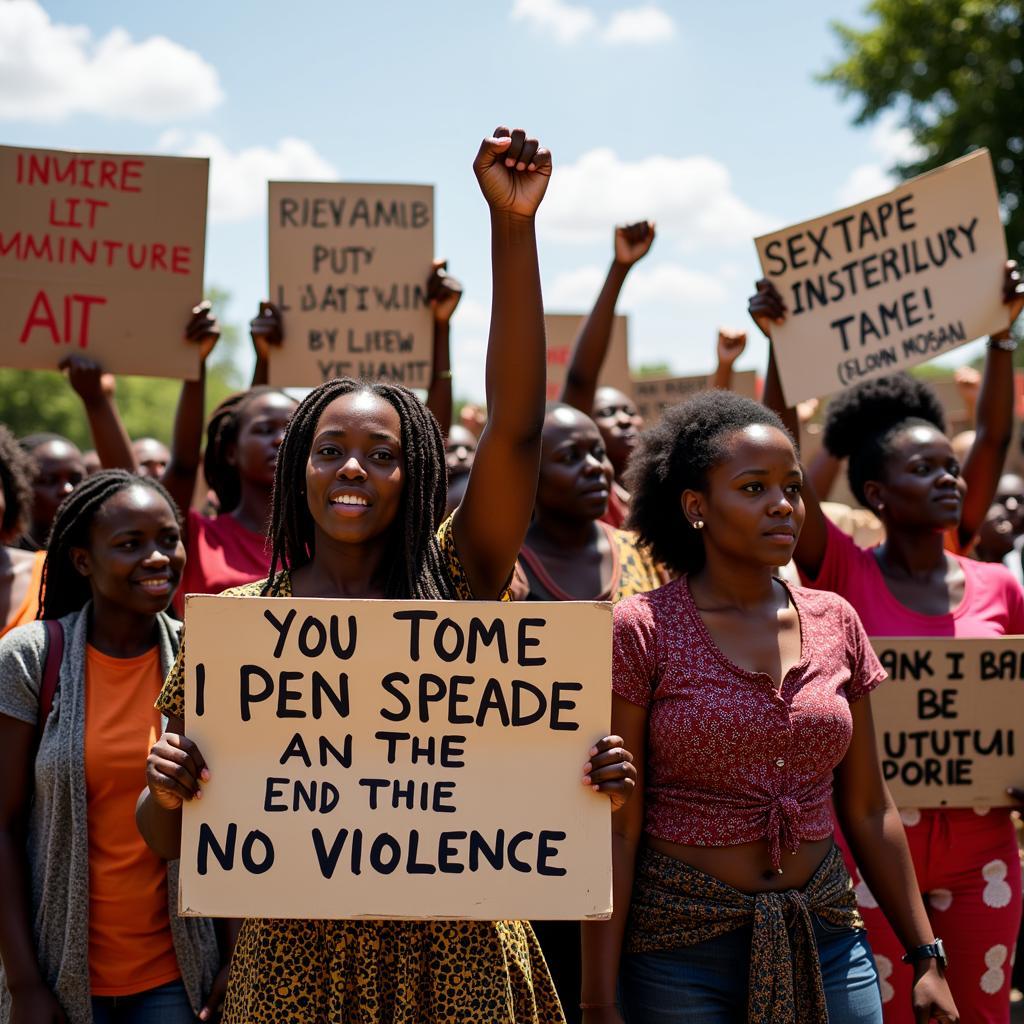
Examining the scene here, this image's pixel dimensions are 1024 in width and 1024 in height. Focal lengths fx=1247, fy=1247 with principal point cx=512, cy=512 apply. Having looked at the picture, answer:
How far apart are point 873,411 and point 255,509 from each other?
7.36 ft

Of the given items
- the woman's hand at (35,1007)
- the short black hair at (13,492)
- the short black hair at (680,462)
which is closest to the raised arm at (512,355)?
the short black hair at (680,462)

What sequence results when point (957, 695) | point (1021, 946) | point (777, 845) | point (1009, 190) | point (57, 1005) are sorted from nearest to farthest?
point (777, 845), point (57, 1005), point (957, 695), point (1021, 946), point (1009, 190)

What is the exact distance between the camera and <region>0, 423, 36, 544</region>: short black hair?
4676 mm

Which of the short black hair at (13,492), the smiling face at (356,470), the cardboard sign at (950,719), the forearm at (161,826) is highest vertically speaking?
the short black hair at (13,492)

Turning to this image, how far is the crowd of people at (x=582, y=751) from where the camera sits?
2.38 meters

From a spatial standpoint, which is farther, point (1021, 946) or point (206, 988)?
point (1021, 946)

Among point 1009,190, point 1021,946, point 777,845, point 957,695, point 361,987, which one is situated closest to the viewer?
point 361,987

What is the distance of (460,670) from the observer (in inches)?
93.1

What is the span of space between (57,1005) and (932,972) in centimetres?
201

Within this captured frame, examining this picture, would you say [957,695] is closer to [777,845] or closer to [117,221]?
[777,845]

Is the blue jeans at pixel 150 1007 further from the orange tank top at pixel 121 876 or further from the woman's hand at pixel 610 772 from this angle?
the woman's hand at pixel 610 772

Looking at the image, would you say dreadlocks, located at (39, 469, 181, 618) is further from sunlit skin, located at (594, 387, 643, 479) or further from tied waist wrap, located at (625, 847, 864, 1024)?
sunlit skin, located at (594, 387, 643, 479)

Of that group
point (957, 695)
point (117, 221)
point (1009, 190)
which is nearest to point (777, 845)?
point (957, 695)

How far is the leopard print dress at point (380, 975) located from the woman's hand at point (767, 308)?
9.63ft
